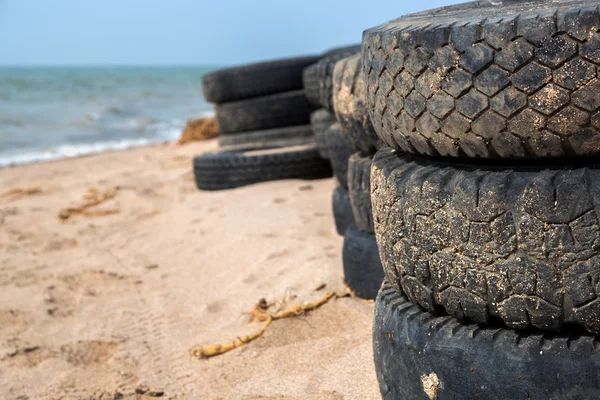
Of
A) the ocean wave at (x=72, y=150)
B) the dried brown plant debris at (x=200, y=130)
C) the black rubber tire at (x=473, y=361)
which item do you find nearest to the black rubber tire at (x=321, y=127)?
the black rubber tire at (x=473, y=361)

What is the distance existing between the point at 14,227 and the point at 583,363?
14.1 feet

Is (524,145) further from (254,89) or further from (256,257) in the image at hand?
(254,89)

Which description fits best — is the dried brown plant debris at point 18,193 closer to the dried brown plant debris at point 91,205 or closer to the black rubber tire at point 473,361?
the dried brown plant debris at point 91,205

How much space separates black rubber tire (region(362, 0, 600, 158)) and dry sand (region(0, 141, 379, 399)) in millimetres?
851

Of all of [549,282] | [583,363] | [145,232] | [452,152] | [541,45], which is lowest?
[145,232]

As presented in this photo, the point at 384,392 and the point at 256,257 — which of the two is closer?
the point at 384,392

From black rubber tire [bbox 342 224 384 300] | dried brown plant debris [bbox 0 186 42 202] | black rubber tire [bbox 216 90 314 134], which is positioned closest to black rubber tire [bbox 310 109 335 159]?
black rubber tire [bbox 216 90 314 134]

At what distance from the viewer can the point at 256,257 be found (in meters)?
3.29

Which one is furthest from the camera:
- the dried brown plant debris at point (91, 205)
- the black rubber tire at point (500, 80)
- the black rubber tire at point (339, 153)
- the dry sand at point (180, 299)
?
the dried brown plant debris at point (91, 205)

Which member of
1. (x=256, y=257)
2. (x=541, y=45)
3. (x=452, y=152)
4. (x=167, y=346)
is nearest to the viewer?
(x=541, y=45)

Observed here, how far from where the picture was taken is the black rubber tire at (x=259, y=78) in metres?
5.62

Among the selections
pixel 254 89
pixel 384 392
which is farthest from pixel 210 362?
pixel 254 89

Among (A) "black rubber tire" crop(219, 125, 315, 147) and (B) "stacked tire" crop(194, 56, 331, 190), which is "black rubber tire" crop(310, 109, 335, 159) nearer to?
(B) "stacked tire" crop(194, 56, 331, 190)

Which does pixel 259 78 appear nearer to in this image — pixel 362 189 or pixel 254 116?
pixel 254 116
